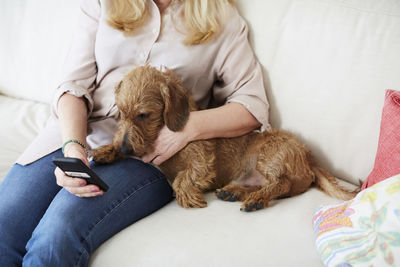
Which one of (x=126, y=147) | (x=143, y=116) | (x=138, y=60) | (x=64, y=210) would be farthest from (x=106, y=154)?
(x=138, y=60)

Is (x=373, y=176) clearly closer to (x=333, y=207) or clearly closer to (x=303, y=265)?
(x=333, y=207)

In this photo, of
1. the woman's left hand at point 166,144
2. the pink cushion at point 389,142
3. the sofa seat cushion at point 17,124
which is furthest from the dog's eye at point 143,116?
the pink cushion at point 389,142

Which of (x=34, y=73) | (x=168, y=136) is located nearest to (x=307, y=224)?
(x=168, y=136)

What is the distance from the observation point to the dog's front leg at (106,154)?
1.58 m

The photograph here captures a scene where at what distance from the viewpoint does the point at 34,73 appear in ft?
7.98

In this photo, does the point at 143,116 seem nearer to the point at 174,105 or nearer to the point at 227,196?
the point at 174,105

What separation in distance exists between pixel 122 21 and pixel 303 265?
4.11 feet

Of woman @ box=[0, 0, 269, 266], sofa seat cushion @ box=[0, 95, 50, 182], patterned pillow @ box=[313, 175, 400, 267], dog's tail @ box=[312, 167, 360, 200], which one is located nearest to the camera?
patterned pillow @ box=[313, 175, 400, 267]

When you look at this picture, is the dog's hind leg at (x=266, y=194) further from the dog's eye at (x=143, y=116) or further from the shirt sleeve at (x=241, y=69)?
the dog's eye at (x=143, y=116)

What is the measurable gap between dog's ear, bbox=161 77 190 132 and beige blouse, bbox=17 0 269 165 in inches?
8.3

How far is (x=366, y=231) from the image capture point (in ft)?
3.79

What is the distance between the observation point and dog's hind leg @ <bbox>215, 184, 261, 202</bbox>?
1.62 meters

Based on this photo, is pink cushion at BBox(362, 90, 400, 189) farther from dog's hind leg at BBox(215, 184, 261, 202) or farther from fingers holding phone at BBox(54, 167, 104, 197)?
fingers holding phone at BBox(54, 167, 104, 197)

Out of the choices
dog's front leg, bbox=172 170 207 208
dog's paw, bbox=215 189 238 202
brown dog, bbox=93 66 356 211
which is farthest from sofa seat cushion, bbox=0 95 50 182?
dog's paw, bbox=215 189 238 202
